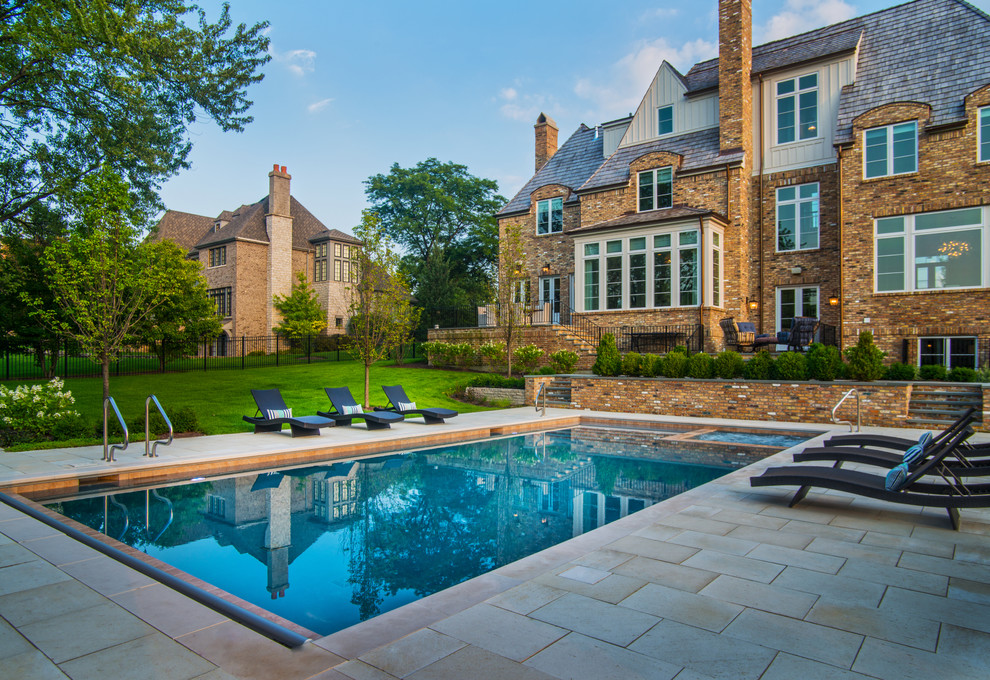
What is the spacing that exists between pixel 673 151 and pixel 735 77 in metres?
3.12

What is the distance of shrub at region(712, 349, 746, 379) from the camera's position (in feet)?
48.9

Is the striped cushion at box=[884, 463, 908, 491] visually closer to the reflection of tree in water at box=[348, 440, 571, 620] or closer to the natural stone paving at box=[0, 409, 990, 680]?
the natural stone paving at box=[0, 409, 990, 680]

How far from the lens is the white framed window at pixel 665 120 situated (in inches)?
896

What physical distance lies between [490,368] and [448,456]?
11.5 meters

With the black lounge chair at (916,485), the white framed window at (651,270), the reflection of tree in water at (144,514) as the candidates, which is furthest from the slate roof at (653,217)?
the reflection of tree in water at (144,514)

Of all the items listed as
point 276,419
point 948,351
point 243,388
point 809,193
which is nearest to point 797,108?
point 809,193

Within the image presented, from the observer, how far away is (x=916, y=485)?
5578mm

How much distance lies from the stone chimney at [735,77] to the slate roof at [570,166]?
626 centimetres

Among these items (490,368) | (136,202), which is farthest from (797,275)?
(136,202)

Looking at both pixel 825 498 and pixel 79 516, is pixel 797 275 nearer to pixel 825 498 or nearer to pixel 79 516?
pixel 825 498

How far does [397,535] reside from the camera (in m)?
6.27

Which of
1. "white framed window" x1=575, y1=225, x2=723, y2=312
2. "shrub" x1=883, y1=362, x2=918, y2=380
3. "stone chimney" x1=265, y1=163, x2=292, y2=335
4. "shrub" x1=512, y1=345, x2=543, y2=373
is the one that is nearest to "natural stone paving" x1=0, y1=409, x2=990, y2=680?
"shrub" x1=883, y1=362, x2=918, y2=380

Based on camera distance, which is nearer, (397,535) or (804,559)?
(804,559)

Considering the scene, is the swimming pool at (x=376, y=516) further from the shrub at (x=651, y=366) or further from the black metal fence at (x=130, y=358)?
the black metal fence at (x=130, y=358)
